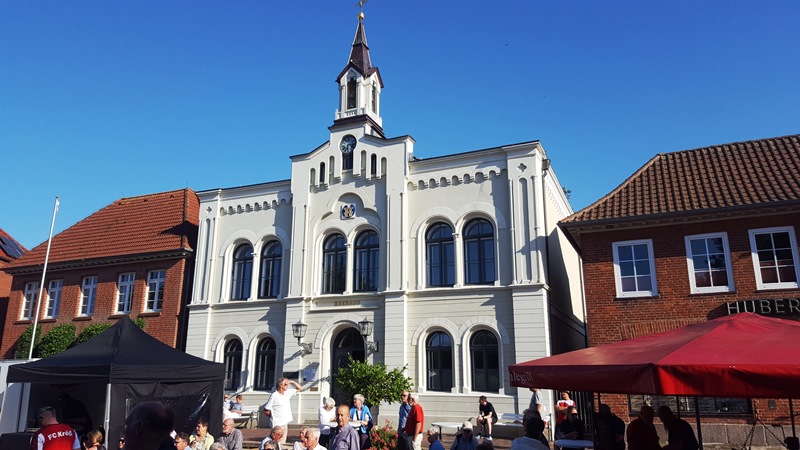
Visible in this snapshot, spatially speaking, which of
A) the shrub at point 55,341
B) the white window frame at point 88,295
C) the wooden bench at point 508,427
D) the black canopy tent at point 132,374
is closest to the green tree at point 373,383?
the wooden bench at point 508,427

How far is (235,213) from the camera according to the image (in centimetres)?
2278

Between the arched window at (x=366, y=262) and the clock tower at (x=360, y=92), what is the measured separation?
3.95m

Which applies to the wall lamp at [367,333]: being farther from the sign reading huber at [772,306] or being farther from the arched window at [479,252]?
the sign reading huber at [772,306]

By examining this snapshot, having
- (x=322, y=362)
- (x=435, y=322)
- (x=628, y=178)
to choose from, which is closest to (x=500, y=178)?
(x=628, y=178)

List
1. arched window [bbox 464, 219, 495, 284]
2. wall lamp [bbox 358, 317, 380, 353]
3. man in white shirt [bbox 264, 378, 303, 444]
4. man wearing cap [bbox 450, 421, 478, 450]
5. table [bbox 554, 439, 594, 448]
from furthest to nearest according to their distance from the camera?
wall lamp [bbox 358, 317, 380, 353] → arched window [bbox 464, 219, 495, 284] → man in white shirt [bbox 264, 378, 303, 444] → man wearing cap [bbox 450, 421, 478, 450] → table [bbox 554, 439, 594, 448]

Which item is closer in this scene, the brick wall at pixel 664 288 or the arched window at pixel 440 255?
the brick wall at pixel 664 288

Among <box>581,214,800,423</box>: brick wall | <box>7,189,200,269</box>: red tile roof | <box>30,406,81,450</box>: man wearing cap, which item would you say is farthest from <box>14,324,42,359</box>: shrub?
<box>581,214,800,423</box>: brick wall

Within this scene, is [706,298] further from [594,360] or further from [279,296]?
[279,296]

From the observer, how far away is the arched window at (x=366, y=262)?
65.7ft

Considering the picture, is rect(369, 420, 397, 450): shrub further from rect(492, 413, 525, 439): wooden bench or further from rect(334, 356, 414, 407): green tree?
rect(492, 413, 525, 439): wooden bench

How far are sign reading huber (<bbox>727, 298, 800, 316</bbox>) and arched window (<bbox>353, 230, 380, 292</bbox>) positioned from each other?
424 inches

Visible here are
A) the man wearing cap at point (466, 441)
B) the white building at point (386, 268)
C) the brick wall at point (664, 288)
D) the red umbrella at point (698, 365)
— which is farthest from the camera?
the white building at point (386, 268)

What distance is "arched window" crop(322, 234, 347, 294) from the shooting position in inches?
807

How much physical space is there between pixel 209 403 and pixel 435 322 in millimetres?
7733
